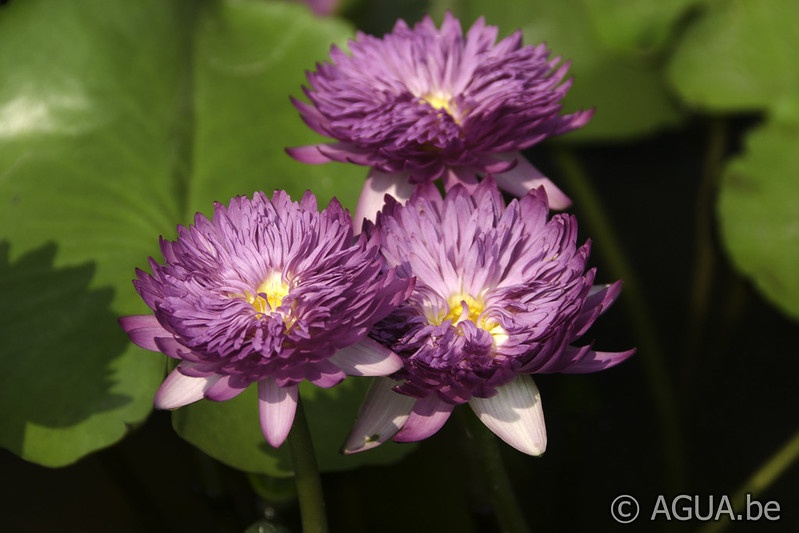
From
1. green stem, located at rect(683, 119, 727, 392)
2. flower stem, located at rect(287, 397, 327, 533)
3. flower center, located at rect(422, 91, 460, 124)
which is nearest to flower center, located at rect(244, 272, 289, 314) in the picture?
flower stem, located at rect(287, 397, 327, 533)

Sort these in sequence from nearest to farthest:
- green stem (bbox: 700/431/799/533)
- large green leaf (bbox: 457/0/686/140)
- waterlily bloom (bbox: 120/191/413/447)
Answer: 1. waterlily bloom (bbox: 120/191/413/447)
2. green stem (bbox: 700/431/799/533)
3. large green leaf (bbox: 457/0/686/140)

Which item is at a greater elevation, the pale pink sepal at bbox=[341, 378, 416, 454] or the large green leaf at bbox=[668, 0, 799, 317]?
the large green leaf at bbox=[668, 0, 799, 317]

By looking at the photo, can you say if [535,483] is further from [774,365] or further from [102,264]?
[102,264]

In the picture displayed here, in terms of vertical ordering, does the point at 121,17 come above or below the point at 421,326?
above

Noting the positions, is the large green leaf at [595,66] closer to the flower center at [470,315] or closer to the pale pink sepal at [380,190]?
the pale pink sepal at [380,190]

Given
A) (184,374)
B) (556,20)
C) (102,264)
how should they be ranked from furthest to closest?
(556,20) → (102,264) → (184,374)

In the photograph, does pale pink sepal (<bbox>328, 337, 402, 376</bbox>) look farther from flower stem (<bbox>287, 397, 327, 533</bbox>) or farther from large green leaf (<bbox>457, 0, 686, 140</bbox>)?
large green leaf (<bbox>457, 0, 686, 140</bbox>)

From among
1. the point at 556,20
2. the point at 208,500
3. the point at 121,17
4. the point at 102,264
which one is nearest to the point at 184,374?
the point at 102,264
